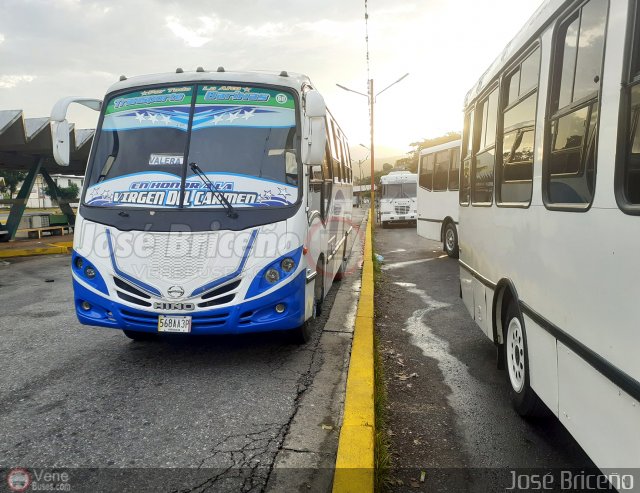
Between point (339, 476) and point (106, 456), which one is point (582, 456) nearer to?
point (339, 476)

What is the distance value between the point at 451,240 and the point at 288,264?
9001mm

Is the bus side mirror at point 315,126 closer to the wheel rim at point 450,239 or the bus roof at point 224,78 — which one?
the bus roof at point 224,78

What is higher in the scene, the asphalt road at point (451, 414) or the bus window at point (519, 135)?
the bus window at point (519, 135)

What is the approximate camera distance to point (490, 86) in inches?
187

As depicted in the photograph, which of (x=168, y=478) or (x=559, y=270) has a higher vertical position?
(x=559, y=270)

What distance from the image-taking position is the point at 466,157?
589cm

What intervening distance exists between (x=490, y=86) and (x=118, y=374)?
4.24m

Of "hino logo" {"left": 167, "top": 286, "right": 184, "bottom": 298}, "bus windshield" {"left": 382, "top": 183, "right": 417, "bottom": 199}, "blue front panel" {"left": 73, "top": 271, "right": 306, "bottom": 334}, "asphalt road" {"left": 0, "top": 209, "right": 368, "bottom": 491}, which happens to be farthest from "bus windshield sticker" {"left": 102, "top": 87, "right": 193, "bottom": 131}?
"bus windshield" {"left": 382, "top": 183, "right": 417, "bottom": 199}

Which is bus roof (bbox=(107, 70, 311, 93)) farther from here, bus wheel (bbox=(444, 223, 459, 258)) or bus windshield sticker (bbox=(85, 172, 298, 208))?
bus wheel (bbox=(444, 223, 459, 258))

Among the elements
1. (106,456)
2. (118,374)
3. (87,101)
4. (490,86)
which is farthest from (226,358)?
(490,86)

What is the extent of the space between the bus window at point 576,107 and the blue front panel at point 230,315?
2322 millimetres

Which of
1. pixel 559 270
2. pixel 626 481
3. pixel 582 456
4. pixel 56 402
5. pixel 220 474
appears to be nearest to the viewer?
pixel 626 481

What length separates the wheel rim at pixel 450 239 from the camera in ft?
41.5

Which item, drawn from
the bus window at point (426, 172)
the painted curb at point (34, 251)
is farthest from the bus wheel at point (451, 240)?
the painted curb at point (34, 251)
